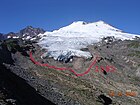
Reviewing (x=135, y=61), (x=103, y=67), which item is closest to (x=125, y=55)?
(x=135, y=61)

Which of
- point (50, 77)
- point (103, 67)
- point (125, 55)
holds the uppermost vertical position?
point (125, 55)

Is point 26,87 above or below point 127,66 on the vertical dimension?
below

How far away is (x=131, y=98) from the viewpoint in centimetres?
4922

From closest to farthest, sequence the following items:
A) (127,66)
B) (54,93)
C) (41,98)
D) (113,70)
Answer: (41,98)
(54,93)
(113,70)
(127,66)

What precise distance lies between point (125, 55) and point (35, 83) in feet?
173

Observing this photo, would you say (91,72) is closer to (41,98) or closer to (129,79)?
(129,79)

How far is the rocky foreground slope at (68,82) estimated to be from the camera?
31797 mm

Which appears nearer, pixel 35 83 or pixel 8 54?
pixel 35 83

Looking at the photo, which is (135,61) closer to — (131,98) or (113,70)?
(113,70)

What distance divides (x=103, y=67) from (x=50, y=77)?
810 inches

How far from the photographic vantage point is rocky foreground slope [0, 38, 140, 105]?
3180cm

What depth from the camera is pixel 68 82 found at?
48156 mm

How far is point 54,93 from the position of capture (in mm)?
37094

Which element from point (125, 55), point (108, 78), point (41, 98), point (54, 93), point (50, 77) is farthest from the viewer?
point (125, 55)
